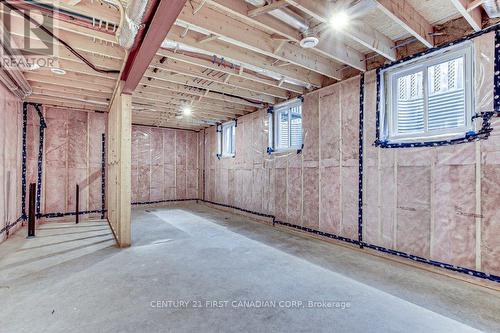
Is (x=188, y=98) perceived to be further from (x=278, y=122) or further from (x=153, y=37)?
(x=153, y=37)

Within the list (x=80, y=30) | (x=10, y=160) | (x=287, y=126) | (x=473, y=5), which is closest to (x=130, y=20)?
(x=80, y=30)

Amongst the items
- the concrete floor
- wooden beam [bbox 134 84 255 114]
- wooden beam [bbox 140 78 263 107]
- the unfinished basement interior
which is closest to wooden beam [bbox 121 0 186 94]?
the unfinished basement interior

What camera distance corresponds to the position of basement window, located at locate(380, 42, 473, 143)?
114 inches

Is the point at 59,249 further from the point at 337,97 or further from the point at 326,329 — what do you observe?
the point at 337,97

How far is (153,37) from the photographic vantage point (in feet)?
7.41

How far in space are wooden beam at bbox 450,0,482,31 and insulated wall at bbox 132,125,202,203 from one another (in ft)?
25.8

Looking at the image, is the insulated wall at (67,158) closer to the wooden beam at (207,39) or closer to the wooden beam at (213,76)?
the wooden beam at (213,76)

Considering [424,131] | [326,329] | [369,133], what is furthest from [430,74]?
[326,329]

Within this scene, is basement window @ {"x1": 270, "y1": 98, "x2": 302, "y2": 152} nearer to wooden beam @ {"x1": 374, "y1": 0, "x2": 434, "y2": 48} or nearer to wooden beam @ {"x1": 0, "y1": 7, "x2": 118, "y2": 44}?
wooden beam @ {"x1": 374, "y1": 0, "x2": 434, "y2": 48}

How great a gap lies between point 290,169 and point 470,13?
345 cm

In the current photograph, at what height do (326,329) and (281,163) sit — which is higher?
(281,163)

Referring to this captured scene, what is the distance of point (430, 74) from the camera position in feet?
10.5

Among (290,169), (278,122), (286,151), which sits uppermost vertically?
(278,122)

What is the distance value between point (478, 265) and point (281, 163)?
348cm
